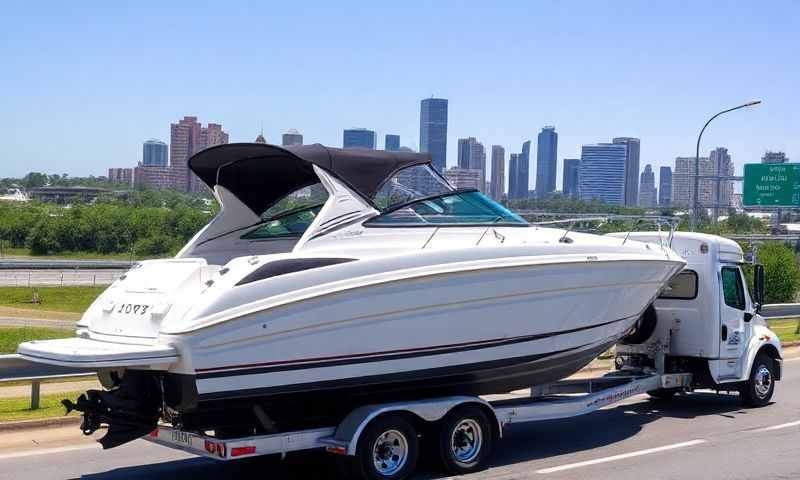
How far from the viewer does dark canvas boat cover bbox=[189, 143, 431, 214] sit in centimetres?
1029

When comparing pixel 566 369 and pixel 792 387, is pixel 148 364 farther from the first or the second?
pixel 792 387

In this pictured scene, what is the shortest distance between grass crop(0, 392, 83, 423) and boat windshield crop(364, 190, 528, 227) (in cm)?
568

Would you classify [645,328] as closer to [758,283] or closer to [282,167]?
[758,283]

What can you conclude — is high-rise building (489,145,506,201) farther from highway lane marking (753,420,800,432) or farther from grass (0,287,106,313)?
highway lane marking (753,420,800,432)

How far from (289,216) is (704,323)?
20.0ft

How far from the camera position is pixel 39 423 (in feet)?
40.4

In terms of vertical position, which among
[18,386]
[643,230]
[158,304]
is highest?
[643,230]

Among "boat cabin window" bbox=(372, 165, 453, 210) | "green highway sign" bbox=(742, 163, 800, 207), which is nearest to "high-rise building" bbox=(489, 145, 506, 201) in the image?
"green highway sign" bbox=(742, 163, 800, 207)

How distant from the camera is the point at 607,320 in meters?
11.5

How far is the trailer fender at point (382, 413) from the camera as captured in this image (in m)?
9.12

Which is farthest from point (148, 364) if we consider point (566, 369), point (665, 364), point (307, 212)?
point (665, 364)

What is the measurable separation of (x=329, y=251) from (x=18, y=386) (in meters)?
8.63

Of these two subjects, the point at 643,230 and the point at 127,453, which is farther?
the point at 643,230

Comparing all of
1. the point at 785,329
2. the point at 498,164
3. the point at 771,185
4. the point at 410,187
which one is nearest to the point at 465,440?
the point at 410,187
